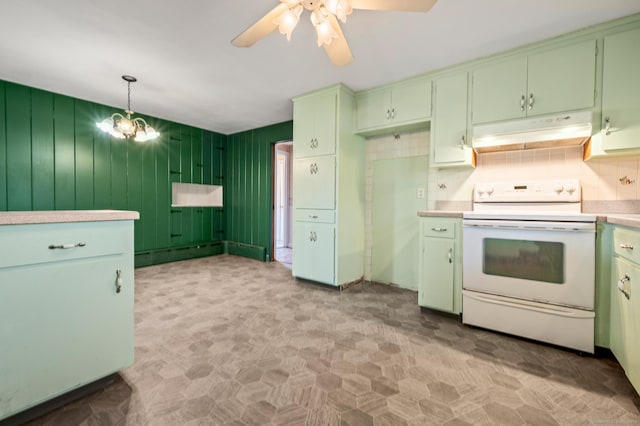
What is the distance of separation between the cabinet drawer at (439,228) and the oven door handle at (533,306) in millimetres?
523

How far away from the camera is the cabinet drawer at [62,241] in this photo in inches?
45.9

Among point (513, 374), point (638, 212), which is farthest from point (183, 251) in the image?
point (638, 212)

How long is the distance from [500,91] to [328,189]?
192cm

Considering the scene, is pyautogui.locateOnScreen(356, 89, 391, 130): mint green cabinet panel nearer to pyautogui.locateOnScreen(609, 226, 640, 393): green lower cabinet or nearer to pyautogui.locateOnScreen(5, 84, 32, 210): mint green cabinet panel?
pyautogui.locateOnScreen(609, 226, 640, 393): green lower cabinet

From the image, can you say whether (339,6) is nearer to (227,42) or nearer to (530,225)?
(227,42)

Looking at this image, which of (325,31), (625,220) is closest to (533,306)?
(625,220)

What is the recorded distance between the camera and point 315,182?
3418 mm

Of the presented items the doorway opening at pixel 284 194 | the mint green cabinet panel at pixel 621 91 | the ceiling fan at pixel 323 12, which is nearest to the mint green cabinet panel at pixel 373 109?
the ceiling fan at pixel 323 12

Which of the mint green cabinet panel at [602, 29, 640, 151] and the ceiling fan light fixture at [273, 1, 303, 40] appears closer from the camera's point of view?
the ceiling fan light fixture at [273, 1, 303, 40]

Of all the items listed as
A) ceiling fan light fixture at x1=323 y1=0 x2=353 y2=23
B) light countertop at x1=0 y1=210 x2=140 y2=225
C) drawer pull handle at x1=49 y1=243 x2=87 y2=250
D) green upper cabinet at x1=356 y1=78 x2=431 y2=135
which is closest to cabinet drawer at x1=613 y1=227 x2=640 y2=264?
green upper cabinet at x1=356 y1=78 x2=431 y2=135

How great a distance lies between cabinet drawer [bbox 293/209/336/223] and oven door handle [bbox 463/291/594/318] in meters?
1.62

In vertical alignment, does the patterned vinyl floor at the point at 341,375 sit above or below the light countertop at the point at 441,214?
below

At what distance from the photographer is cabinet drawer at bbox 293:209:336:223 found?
10.7 feet

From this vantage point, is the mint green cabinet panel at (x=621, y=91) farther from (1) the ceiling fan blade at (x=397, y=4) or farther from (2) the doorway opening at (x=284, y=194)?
(2) the doorway opening at (x=284, y=194)
